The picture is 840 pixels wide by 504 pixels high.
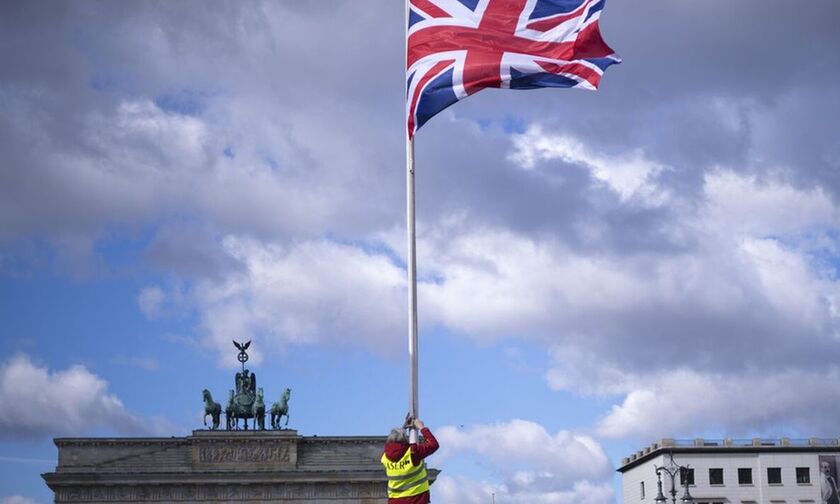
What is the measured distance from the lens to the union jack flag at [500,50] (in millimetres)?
22859

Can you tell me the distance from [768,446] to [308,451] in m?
42.3

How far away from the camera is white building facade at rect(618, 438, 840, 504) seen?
111 m

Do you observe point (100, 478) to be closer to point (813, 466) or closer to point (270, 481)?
point (270, 481)

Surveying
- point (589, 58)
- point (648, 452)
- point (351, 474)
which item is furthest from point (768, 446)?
point (589, 58)

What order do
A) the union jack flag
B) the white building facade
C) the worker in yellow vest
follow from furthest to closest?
1. the white building facade
2. the union jack flag
3. the worker in yellow vest

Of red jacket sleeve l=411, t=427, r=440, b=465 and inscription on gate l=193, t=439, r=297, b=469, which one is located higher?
inscription on gate l=193, t=439, r=297, b=469

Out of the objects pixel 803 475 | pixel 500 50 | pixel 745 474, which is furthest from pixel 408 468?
pixel 803 475

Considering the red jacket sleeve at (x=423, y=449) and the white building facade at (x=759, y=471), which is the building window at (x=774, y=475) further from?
the red jacket sleeve at (x=423, y=449)

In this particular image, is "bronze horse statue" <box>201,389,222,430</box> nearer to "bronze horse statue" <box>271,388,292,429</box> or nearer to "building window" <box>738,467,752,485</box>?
"bronze horse statue" <box>271,388,292,429</box>

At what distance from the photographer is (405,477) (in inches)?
696

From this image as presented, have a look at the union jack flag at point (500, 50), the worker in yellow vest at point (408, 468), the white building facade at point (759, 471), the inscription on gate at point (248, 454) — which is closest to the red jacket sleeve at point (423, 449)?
the worker in yellow vest at point (408, 468)

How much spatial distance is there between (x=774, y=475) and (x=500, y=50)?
96311mm

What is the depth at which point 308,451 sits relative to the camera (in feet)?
302

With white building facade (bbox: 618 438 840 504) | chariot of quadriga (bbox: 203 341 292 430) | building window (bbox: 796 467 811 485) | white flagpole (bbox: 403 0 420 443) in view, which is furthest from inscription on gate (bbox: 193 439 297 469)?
white flagpole (bbox: 403 0 420 443)
